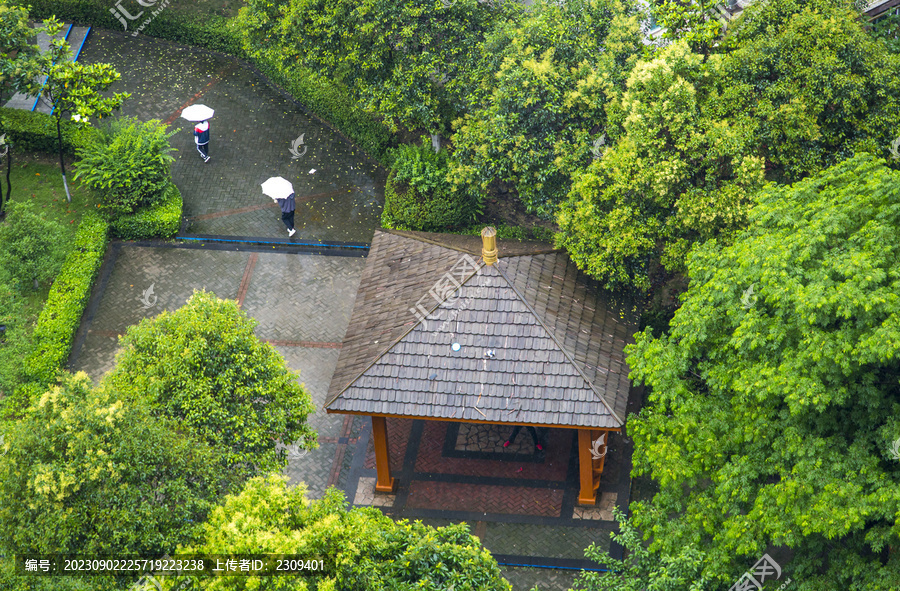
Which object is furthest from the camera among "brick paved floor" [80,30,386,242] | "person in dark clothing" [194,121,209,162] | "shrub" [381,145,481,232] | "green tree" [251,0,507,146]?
"person in dark clothing" [194,121,209,162]

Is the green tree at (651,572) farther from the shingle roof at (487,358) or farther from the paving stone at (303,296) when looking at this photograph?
the paving stone at (303,296)

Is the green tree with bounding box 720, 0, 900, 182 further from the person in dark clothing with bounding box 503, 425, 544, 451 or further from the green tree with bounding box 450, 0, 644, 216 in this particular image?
the person in dark clothing with bounding box 503, 425, 544, 451

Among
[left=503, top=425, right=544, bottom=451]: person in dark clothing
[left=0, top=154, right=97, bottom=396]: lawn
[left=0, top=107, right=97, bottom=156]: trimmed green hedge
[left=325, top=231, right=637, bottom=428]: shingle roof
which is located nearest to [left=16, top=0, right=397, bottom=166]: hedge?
[left=0, top=107, right=97, bottom=156]: trimmed green hedge

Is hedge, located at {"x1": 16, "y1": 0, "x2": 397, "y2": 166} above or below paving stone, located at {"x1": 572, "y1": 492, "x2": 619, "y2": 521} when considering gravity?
above

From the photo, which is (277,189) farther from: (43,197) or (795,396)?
(795,396)

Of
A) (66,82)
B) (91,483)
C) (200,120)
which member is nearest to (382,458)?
(91,483)
